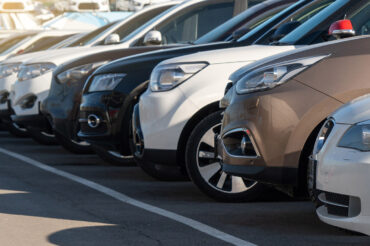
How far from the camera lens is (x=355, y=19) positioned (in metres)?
7.65

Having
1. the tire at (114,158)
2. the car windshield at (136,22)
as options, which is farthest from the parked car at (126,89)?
the car windshield at (136,22)

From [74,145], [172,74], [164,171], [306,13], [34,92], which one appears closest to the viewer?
[172,74]

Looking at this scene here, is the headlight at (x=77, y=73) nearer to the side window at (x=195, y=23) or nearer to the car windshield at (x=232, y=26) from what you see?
the car windshield at (x=232, y=26)

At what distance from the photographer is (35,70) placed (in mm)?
12281

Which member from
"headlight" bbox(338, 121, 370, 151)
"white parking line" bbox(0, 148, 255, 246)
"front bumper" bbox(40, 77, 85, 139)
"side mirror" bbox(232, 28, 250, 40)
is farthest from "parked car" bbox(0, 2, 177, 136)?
"headlight" bbox(338, 121, 370, 151)

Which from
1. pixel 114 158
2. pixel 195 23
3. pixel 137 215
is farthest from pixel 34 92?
pixel 137 215

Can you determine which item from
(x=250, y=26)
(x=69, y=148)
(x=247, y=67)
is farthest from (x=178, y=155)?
(x=69, y=148)

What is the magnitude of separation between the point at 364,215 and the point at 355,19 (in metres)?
2.85

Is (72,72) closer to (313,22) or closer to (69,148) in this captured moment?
(69,148)

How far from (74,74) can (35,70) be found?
174 centimetres

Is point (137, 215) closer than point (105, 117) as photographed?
Yes

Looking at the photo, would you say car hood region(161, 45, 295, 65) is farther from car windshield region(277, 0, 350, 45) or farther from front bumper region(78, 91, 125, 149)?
front bumper region(78, 91, 125, 149)

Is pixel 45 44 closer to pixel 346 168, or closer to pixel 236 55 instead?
pixel 236 55

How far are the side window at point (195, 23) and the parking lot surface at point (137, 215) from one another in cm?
299
